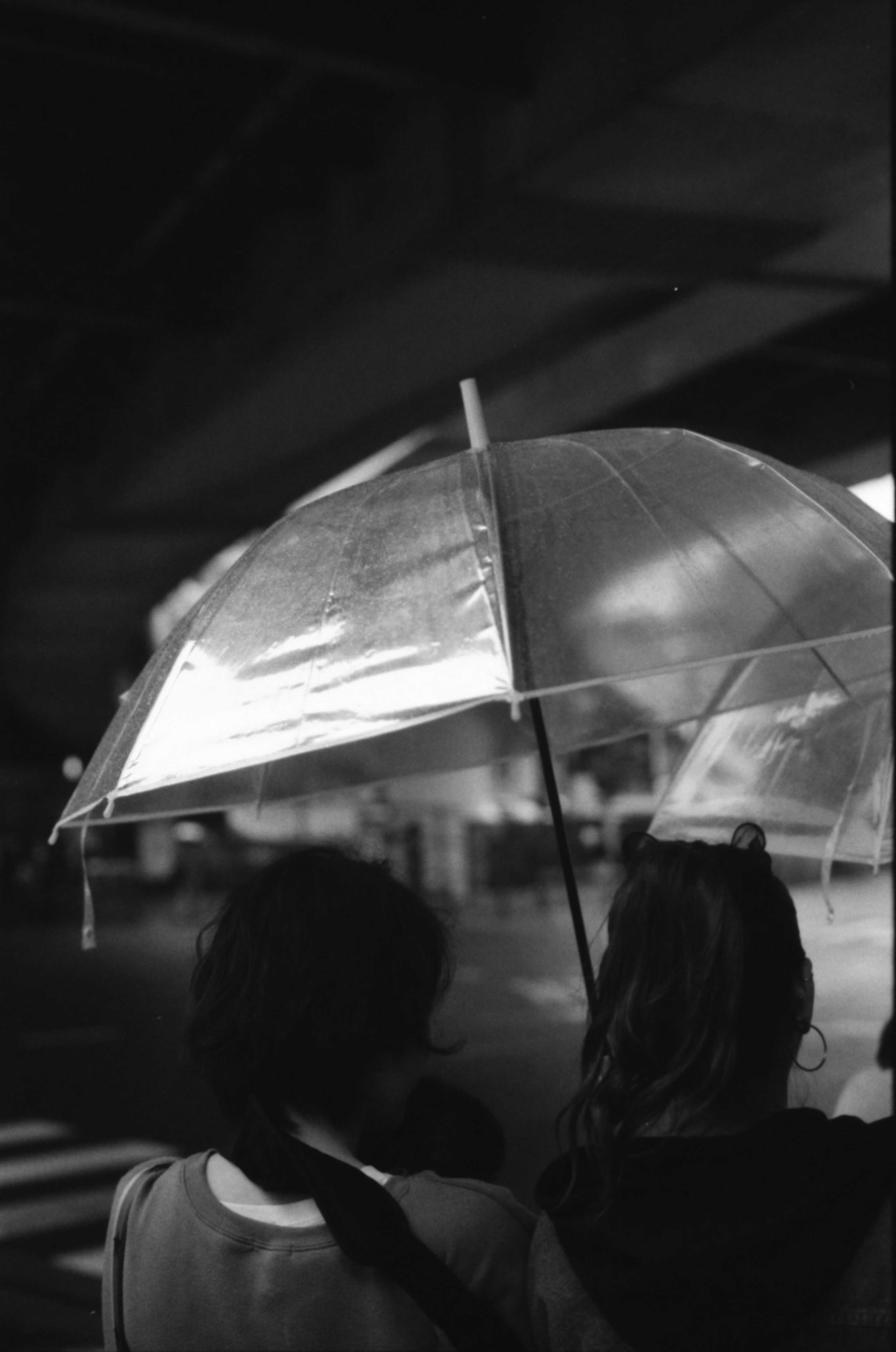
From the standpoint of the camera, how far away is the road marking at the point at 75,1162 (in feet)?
22.9

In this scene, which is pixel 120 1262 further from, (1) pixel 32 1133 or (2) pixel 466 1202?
(1) pixel 32 1133

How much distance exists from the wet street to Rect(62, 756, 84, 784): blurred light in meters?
0.64

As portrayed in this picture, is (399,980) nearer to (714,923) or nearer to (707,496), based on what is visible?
(714,923)

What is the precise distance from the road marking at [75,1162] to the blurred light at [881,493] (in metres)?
4.24

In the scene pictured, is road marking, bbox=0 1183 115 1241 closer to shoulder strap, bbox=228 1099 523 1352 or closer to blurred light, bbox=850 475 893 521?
blurred light, bbox=850 475 893 521

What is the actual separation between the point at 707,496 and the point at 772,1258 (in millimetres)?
1076

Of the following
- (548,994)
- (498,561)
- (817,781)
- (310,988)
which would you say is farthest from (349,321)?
(310,988)

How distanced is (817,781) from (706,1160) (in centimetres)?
134

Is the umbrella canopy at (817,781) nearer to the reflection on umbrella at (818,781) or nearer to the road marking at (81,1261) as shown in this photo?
the reflection on umbrella at (818,781)

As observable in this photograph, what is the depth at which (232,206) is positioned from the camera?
7066 mm

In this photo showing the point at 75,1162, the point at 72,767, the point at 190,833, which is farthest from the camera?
the point at 190,833

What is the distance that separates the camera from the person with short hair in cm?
170

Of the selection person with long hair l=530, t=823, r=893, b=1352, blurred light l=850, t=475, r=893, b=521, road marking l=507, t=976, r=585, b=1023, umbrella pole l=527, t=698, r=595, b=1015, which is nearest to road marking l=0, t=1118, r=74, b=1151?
road marking l=507, t=976, r=585, b=1023

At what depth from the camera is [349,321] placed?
22.7 feet
